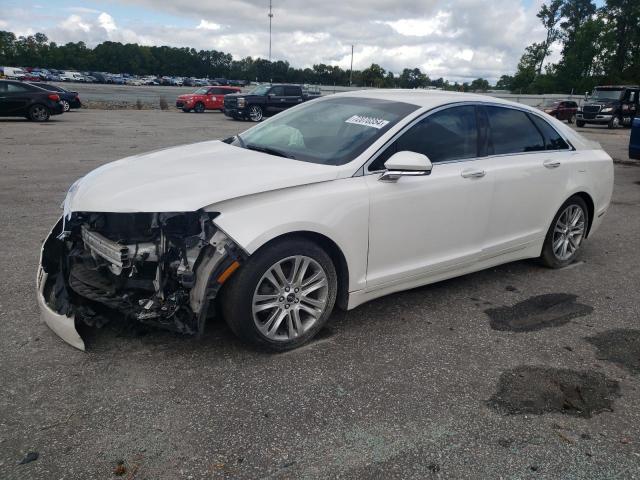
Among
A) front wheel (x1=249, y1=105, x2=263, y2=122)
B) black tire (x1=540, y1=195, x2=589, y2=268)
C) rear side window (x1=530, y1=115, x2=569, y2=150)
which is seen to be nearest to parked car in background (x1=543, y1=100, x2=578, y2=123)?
front wheel (x1=249, y1=105, x2=263, y2=122)

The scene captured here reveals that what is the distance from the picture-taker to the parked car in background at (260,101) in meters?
24.6

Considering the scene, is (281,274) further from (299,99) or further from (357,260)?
(299,99)

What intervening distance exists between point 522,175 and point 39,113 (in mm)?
19233

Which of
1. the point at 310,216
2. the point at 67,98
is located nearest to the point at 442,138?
the point at 310,216

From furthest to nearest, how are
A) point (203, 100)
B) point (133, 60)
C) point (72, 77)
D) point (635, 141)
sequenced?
point (133, 60), point (72, 77), point (203, 100), point (635, 141)

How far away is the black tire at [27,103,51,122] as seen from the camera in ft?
62.2

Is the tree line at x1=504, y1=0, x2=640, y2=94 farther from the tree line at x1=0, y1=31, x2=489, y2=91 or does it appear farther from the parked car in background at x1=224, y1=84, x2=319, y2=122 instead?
the parked car in background at x1=224, y1=84, x2=319, y2=122

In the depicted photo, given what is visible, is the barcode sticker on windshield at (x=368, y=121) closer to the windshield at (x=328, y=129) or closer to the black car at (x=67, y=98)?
the windshield at (x=328, y=129)

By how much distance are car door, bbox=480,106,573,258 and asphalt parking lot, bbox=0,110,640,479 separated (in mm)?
521

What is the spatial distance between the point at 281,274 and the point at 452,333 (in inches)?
53.3

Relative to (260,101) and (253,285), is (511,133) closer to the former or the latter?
(253,285)

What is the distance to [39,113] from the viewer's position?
1911 centimetres

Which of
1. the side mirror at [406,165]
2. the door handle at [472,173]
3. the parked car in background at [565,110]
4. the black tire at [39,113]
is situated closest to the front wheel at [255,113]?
the black tire at [39,113]

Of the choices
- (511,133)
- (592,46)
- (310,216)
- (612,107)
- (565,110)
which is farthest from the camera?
(592,46)
